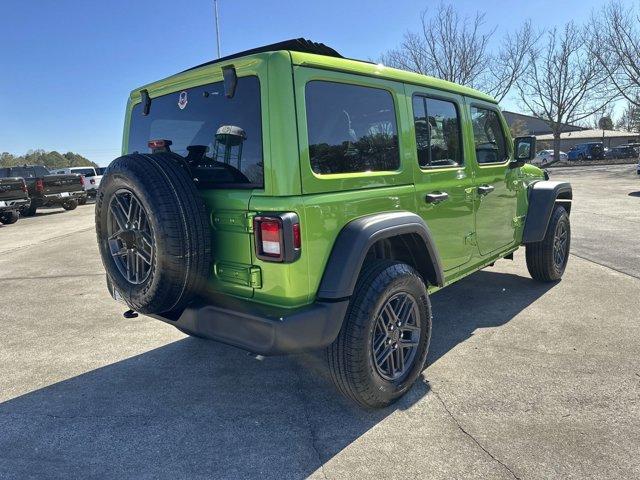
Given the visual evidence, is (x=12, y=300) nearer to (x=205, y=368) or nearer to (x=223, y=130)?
(x=205, y=368)

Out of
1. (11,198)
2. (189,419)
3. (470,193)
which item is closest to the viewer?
(189,419)

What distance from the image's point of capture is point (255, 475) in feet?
7.45

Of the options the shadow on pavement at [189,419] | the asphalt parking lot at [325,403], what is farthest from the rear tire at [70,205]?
the shadow on pavement at [189,419]

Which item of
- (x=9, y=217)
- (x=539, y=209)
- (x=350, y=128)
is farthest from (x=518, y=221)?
(x=9, y=217)

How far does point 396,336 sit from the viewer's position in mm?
2881

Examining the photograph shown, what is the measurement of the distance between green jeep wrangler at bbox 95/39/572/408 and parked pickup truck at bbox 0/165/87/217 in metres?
16.0

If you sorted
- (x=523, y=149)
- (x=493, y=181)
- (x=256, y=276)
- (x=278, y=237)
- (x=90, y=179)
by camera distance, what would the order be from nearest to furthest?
(x=278, y=237) < (x=256, y=276) < (x=493, y=181) < (x=523, y=149) < (x=90, y=179)

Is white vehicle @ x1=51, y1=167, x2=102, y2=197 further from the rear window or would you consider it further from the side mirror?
the side mirror

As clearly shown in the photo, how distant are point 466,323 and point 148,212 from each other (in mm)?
3008

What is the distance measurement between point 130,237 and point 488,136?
3153 mm

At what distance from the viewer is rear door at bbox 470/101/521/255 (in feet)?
12.8

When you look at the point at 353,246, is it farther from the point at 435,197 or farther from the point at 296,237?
the point at 435,197

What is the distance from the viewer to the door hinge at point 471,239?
3678 mm

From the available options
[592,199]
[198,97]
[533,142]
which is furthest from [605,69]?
[198,97]
